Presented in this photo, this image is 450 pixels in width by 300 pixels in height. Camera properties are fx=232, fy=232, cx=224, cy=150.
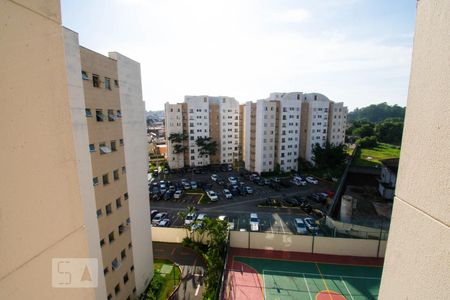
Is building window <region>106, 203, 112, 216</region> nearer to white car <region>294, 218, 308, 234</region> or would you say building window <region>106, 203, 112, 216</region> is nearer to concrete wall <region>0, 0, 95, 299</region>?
concrete wall <region>0, 0, 95, 299</region>

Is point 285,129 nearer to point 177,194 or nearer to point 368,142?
point 177,194

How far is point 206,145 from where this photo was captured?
4603 centimetres

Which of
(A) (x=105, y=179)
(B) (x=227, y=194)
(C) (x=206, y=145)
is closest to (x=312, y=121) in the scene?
(C) (x=206, y=145)

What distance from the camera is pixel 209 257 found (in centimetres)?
1577

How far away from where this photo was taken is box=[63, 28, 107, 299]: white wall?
914 cm

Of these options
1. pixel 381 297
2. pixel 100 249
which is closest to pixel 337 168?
pixel 100 249

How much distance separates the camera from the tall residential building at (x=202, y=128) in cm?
4628

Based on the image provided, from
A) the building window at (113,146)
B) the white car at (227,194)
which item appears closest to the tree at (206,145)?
the white car at (227,194)

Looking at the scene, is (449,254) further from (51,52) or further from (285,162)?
(285,162)

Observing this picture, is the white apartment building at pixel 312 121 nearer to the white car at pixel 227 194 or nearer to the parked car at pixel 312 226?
the white car at pixel 227 194

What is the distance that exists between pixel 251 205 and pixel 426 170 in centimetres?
2870

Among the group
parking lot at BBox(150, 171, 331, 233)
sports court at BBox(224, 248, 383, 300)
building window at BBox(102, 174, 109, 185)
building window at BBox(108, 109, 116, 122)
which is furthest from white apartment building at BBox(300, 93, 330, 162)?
building window at BBox(102, 174, 109, 185)
